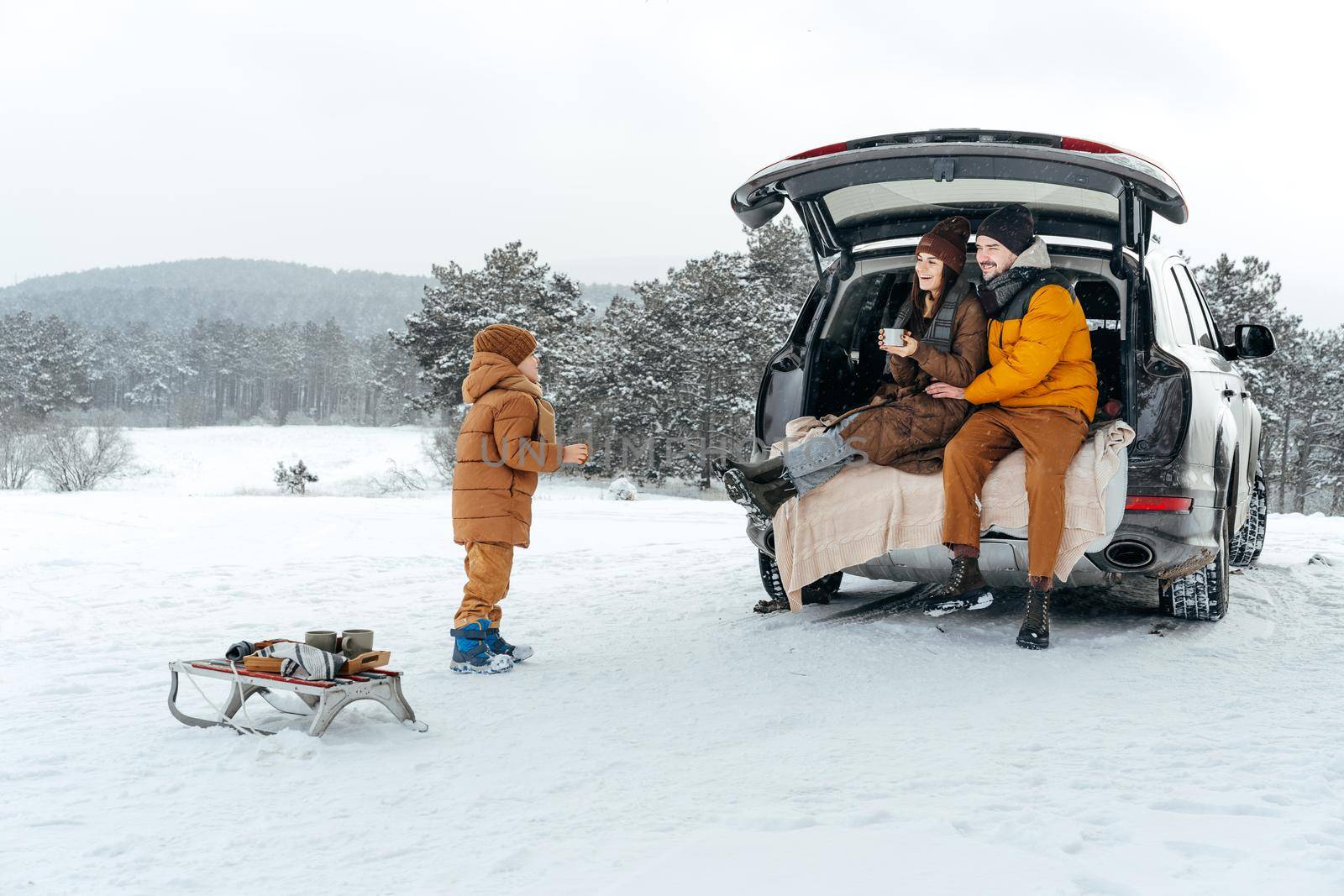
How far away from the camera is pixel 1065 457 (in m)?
4.25

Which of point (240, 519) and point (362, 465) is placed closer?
point (240, 519)

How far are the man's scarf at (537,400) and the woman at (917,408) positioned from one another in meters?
0.79

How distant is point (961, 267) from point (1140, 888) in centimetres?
314

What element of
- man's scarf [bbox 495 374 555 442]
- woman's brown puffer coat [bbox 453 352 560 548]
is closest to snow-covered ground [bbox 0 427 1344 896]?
woman's brown puffer coat [bbox 453 352 560 548]

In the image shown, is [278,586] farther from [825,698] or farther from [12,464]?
[12,464]

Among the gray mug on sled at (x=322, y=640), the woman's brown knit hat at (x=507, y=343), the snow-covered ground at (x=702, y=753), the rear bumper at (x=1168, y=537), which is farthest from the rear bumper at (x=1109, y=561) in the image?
the gray mug on sled at (x=322, y=640)

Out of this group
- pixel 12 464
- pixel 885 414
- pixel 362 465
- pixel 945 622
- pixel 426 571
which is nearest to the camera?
pixel 885 414

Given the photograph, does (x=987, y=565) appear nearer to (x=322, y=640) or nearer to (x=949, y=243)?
(x=949, y=243)

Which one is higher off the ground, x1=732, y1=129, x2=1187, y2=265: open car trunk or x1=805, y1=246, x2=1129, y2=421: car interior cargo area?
x1=732, y1=129, x2=1187, y2=265: open car trunk

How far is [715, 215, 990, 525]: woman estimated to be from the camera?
4.57 meters

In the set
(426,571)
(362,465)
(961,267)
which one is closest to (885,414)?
(961,267)

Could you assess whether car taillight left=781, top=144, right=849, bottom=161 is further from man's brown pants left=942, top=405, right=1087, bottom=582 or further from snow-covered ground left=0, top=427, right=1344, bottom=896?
snow-covered ground left=0, top=427, right=1344, bottom=896

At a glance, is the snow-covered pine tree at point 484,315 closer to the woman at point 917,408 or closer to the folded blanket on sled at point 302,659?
the woman at point 917,408

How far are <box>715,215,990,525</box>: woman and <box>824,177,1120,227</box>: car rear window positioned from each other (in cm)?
18
